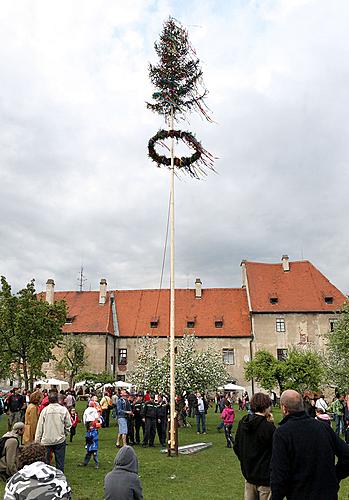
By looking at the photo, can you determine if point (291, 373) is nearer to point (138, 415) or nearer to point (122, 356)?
point (138, 415)

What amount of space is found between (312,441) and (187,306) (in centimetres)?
5054

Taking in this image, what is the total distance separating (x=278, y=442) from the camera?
4781 millimetres

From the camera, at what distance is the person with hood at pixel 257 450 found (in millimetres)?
6230

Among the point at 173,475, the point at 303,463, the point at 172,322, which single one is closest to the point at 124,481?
the point at 303,463

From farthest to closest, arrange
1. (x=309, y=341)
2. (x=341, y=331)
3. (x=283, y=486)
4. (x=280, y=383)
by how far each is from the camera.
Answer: (x=309, y=341)
(x=341, y=331)
(x=280, y=383)
(x=283, y=486)

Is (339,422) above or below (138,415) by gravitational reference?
below

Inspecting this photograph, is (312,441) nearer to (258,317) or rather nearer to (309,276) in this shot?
(258,317)

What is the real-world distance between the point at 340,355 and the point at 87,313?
2807 centimetres

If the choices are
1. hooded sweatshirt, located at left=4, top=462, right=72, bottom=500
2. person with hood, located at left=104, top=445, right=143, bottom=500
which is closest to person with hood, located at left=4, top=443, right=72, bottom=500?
hooded sweatshirt, located at left=4, top=462, right=72, bottom=500

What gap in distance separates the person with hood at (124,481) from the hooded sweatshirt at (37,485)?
4.52 feet

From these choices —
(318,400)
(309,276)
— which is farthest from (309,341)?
(318,400)

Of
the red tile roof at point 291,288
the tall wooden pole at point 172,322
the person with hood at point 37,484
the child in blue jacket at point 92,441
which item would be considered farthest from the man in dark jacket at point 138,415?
the red tile roof at point 291,288

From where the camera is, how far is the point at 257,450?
248 inches

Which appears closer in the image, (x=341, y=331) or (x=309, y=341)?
(x=341, y=331)
